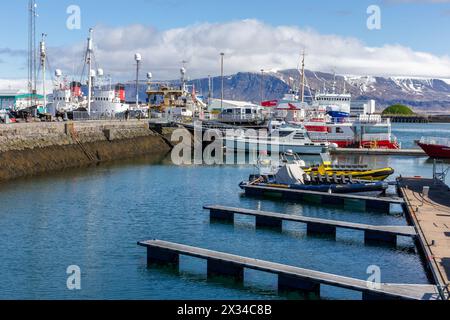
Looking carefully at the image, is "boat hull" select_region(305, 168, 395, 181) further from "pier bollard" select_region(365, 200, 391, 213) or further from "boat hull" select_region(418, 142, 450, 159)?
"boat hull" select_region(418, 142, 450, 159)

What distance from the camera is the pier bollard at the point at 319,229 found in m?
26.5

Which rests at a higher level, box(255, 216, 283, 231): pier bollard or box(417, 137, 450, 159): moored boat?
box(417, 137, 450, 159): moored boat

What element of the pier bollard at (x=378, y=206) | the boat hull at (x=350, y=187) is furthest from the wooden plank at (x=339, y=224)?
the boat hull at (x=350, y=187)

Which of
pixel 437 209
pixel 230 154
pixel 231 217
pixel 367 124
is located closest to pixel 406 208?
pixel 437 209

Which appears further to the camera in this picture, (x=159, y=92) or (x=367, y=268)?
(x=159, y=92)

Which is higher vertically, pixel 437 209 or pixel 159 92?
pixel 159 92

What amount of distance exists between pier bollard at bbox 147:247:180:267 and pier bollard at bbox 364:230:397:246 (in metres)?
8.08

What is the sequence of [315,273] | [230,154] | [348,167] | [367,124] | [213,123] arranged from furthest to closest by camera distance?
[213,123]
[367,124]
[230,154]
[348,167]
[315,273]

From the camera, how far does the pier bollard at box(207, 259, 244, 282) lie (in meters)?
19.8

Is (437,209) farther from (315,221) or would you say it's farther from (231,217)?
(231,217)

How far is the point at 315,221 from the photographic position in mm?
26750

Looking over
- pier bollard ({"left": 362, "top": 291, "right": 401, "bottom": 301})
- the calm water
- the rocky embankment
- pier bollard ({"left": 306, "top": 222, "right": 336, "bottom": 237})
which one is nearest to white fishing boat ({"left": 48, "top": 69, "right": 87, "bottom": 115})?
the rocky embankment

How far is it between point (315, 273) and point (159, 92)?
80404 millimetres

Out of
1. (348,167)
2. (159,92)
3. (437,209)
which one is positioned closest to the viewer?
(437,209)
